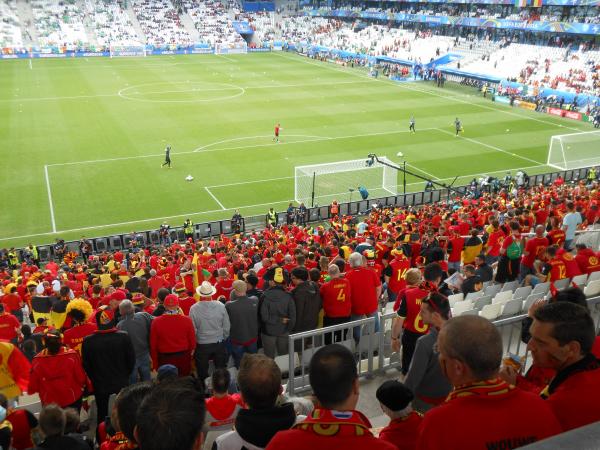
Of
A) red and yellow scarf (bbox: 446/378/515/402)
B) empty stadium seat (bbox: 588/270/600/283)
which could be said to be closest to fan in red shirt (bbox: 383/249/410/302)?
empty stadium seat (bbox: 588/270/600/283)

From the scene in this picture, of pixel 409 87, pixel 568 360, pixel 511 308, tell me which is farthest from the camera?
pixel 409 87

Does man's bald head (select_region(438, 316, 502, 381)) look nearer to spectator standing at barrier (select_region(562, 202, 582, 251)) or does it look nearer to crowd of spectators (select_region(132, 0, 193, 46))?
spectator standing at barrier (select_region(562, 202, 582, 251))

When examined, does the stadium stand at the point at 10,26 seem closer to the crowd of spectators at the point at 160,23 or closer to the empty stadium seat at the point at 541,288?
the crowd of spectators at the point at 160,23

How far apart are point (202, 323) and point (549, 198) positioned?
15.9 metres

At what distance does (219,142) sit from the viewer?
36.2 metres

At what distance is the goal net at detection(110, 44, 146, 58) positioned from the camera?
243 feet

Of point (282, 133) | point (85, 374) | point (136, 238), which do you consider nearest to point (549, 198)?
point (136, 238)

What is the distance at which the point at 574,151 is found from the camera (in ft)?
112

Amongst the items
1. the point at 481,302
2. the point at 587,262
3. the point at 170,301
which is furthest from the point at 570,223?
the point at 170,301

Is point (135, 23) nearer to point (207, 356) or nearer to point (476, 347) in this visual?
point (207, 356)

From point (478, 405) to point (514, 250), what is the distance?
880 cm

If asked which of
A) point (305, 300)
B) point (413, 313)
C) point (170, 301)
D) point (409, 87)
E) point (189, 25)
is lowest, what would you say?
point (409, 87)

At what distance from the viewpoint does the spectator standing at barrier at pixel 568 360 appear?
3.45 m

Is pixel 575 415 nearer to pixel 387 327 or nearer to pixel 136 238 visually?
pixel 387 327
